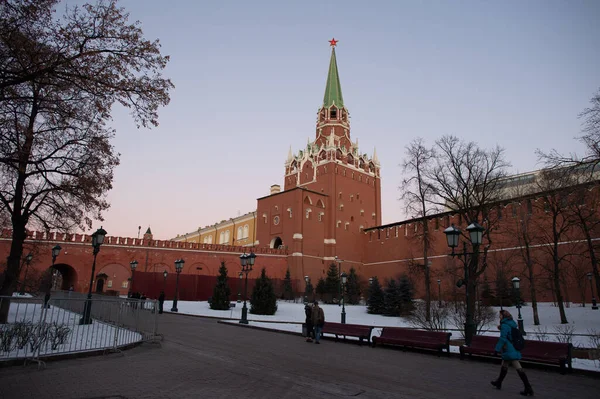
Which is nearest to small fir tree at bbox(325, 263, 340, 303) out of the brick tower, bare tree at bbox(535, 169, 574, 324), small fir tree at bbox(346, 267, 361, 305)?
small fir tree at bbox(346, 267, 361, 305)

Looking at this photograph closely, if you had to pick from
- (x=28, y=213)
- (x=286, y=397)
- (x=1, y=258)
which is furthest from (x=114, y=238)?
(x=286, y=397)

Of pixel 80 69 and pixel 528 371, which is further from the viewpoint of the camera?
pixel 528 371

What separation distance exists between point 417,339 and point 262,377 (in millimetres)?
5582

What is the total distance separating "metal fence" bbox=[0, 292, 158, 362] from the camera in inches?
276

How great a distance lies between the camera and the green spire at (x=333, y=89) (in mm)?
57562

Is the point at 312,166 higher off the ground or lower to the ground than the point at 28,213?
higher

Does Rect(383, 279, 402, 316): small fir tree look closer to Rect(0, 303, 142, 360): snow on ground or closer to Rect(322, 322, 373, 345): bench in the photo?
Rect(322, 322, 373, 345): bench

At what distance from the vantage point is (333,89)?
5822 cm

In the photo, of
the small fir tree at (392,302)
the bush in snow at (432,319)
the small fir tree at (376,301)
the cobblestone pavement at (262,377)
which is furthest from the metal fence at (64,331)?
the small fir tree at (376,301)

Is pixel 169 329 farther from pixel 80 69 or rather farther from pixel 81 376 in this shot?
pixel 80 69

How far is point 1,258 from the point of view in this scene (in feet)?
104

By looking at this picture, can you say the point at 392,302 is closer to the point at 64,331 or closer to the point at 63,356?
the point at 64,331

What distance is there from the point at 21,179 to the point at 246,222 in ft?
171

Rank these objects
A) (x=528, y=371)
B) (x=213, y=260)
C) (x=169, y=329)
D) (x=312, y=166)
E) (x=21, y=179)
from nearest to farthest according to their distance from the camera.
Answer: (x=528, y=371) → (x=21, y=179) → (x=169, y=329) → (x=213, y=260) → (x=312, y=166)
